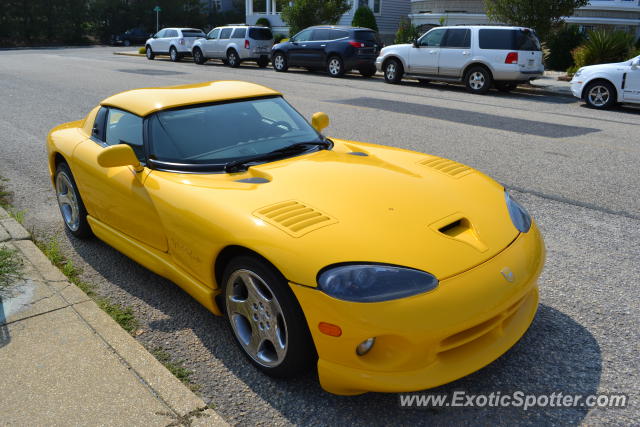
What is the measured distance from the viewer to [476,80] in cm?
1503

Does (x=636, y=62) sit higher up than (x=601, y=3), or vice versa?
(x=601, y=3)

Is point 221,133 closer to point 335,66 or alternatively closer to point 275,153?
point 275,153

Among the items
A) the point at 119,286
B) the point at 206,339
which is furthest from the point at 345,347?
the point at 119,286

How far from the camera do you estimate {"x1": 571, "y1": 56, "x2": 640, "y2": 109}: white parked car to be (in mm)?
12023

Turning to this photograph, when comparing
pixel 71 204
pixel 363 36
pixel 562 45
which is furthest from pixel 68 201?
pixel 562 45

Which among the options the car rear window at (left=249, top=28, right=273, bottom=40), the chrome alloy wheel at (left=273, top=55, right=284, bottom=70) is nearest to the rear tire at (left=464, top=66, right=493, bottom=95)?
the chrome alloy wheel at (left=273, top=55, right=284, bottom=70)

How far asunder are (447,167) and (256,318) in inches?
67.4

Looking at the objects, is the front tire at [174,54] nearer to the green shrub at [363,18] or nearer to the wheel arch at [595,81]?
the green shrub at [363,18]

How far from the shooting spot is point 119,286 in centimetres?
398

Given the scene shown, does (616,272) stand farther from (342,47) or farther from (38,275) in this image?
(342,47)

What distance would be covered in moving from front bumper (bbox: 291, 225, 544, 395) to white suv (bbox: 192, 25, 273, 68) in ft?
71.9

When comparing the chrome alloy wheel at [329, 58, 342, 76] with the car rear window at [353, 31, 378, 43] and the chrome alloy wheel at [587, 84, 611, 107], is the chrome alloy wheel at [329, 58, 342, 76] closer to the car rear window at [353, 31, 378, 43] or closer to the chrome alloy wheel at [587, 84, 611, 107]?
the car rear window at [353, 31, 378, 43]

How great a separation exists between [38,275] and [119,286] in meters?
0.56

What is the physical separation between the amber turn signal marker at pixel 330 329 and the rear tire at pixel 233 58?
2223cm
